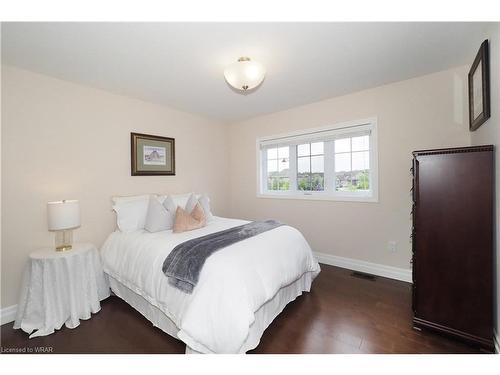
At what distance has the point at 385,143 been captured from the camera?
276cm

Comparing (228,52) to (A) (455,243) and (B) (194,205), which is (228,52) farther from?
(A) (455,243)

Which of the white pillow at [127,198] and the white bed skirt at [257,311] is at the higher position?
the white pillow at [127,198]

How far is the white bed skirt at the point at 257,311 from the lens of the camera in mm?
1635

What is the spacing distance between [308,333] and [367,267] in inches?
61.8

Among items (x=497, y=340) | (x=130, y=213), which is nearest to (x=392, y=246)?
(x=497, y=340)

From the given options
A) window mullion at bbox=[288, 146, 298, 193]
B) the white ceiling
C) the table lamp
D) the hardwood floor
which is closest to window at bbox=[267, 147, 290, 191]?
window mullion at bbox=[288, 146, 298, 193]

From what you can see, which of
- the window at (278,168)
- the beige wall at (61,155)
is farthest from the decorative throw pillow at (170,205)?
the window at (278,168)

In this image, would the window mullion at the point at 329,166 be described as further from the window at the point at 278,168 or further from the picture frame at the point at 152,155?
the picture frame at the point at 152,155

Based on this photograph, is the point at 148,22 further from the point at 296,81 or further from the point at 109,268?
the point at 109,268

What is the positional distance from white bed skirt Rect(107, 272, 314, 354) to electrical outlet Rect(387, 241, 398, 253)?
1068mm

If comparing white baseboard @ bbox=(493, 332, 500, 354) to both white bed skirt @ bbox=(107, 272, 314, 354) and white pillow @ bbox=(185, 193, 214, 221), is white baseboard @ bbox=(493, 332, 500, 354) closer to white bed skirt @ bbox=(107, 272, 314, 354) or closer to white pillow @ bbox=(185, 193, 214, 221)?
white bed skirt @ bbox=(107, 272, 314, 354)

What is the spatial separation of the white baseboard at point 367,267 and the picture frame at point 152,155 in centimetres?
261
